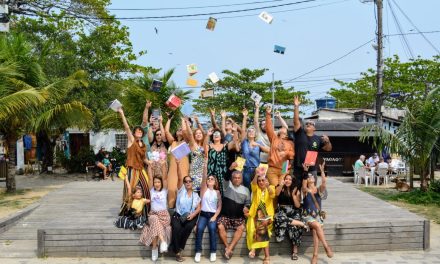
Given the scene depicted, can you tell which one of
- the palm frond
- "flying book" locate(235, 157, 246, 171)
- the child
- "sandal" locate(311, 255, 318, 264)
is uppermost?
the palm frond

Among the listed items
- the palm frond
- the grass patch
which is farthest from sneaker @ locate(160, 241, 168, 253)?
the grass patch

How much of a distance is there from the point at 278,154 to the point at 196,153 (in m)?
1.35

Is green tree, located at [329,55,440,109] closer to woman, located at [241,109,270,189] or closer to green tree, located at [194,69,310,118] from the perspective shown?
green tree, located at [194,69,310,118]

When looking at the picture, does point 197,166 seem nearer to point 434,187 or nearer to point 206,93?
point 206,93

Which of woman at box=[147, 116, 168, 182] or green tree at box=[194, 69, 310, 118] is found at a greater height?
green tree at box=[194, 69, 310, 118]

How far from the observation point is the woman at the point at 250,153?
8.30m

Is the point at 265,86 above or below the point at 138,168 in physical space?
above

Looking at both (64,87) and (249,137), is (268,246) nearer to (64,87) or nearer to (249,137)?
A: (249,137)

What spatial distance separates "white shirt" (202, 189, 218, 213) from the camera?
7.79m

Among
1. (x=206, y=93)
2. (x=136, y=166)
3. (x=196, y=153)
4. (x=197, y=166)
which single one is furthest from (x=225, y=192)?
(x=206, y=93)

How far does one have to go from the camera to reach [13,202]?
12.8m

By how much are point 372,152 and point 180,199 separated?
18.4 meters

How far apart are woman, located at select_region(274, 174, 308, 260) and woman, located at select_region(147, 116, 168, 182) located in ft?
6.61

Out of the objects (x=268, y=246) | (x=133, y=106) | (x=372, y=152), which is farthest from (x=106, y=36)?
(x=268, y=246)
